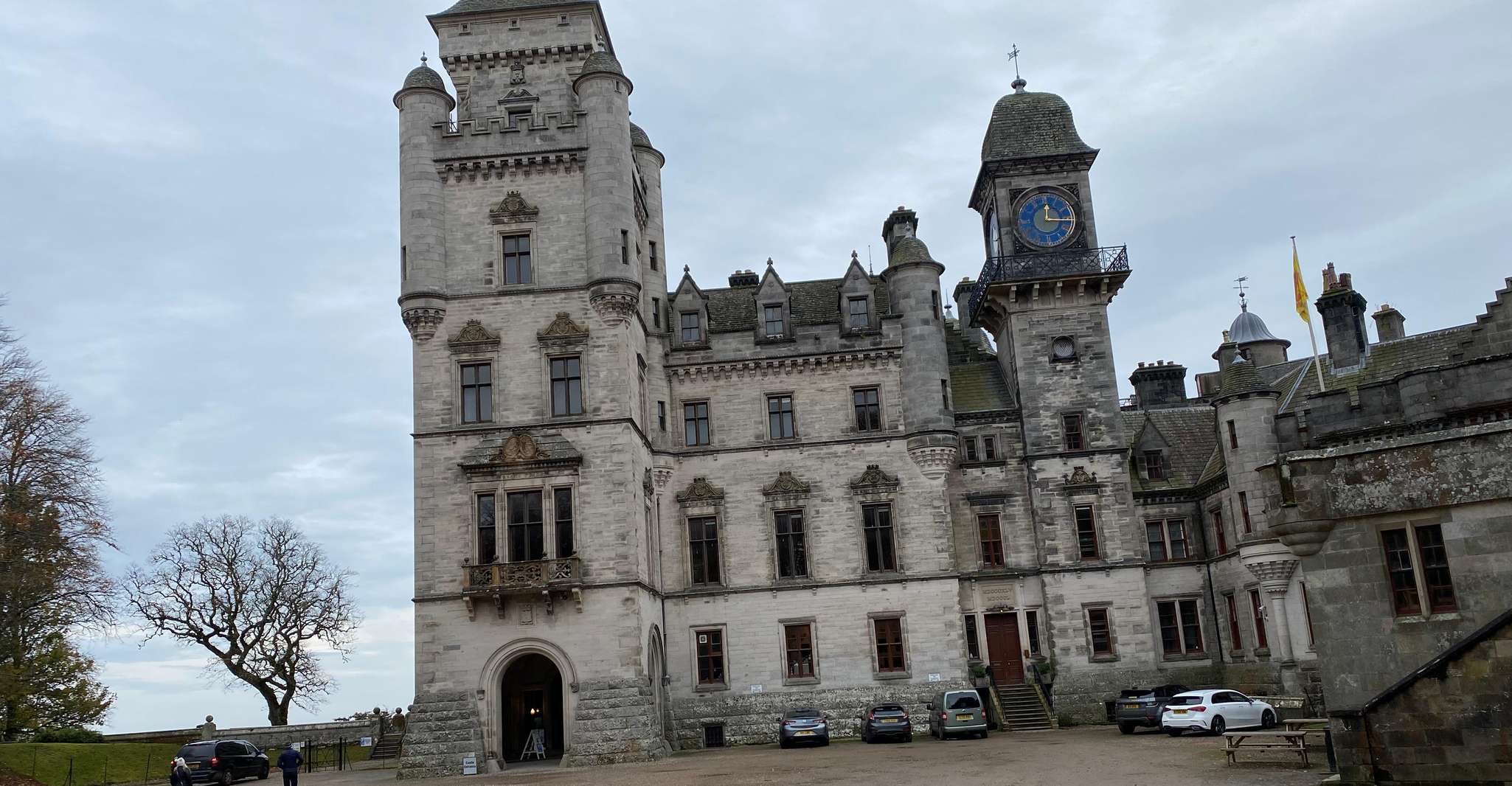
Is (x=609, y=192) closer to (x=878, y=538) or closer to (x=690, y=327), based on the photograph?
(x=690, y=327)

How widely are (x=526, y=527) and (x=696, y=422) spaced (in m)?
9.29

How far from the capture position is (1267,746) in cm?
2378

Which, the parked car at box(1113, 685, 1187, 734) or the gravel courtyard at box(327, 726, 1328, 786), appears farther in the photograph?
the parked car at box(1113, 685, 1187, 734)

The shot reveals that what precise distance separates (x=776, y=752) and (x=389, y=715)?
84.5 feet

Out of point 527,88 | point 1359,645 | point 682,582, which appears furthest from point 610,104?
point 1359,645

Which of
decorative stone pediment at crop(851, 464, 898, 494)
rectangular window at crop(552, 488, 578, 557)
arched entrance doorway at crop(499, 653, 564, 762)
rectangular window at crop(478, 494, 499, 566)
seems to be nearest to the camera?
rectangular window at crop(478, 494, 499, 566)

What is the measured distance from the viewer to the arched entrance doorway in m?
37.7

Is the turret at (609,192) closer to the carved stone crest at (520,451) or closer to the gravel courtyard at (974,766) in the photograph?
the carved stone crest at (520,451)

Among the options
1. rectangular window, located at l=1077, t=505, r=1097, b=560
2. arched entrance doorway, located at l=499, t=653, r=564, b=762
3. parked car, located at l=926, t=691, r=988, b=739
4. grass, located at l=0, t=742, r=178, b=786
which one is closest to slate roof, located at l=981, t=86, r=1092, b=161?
rectangular window, located at l=1077, t=505, r=1097, b=560

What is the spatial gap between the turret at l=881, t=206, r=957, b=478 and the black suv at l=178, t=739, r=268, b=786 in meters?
25.7

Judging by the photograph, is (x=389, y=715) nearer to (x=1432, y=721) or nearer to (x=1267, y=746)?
(x=1267, y=746)

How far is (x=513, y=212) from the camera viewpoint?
38.3 m

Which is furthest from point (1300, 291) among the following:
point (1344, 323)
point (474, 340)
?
point (474, 340)

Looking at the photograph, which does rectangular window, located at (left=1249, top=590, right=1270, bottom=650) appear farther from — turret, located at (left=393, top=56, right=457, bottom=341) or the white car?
turret, located at (left=393, top=56, right=457, bottom=341)
